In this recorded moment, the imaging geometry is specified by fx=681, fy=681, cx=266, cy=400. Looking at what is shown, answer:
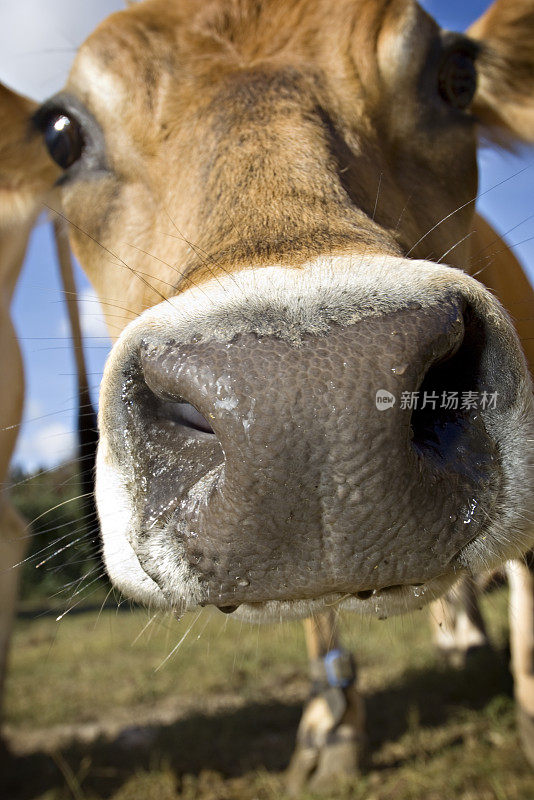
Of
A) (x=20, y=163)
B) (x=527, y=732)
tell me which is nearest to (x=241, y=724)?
(x=527, y=732)

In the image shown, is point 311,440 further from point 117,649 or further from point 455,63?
point 117,649

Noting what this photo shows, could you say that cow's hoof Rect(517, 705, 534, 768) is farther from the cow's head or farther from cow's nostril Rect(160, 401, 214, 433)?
cow's nostril Rect(160, 401, 214, 433)

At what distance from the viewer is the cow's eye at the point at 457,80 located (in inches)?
99.1

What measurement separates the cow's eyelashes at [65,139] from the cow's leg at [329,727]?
2274 millimetres

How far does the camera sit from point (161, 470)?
1375 millimetres

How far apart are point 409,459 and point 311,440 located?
19cm

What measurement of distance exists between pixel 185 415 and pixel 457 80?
6.25 feet

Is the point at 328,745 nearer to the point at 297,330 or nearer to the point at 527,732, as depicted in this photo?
the point at 527,732

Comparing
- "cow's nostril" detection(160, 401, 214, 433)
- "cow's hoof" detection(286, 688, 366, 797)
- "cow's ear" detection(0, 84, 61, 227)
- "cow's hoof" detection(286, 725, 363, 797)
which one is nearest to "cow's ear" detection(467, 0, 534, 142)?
"cow's ear" detection(0, 84, 61, 227)

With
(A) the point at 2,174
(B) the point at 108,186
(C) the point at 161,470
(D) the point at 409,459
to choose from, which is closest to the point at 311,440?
(D) the point at 409,459

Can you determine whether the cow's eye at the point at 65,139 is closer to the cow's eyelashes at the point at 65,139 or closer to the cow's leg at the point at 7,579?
the cow's eyelashes at the point at 65,139

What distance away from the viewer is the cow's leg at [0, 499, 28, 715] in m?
4.04

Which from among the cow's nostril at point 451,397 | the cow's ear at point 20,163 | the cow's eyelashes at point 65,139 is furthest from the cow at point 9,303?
the cow's nostril at point 451,397

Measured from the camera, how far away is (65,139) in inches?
102
